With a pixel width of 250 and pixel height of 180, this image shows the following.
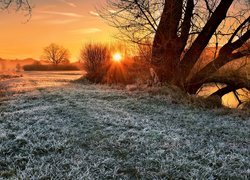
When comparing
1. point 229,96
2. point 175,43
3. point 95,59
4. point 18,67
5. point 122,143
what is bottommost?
point 229,96

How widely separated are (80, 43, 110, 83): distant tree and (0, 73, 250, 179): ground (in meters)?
9.37

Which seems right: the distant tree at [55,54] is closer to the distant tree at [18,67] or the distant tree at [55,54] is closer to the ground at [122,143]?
the distant tree at [18,67]

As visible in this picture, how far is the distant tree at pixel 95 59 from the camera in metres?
16.6

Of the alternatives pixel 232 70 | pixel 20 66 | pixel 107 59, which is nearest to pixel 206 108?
pixel 232 70

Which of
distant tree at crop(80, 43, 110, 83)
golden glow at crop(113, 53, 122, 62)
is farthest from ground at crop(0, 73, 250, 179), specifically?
distant tree at crop(80, 43, 110, 83)

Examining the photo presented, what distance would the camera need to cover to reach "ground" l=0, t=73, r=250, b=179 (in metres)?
3.44

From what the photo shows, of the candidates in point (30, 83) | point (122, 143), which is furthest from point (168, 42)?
point (30, 83)

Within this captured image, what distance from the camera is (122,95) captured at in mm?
9625

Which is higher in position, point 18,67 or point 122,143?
point 18,67

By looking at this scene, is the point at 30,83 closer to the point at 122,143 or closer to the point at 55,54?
the point at 122,143

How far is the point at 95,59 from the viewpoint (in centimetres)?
1862

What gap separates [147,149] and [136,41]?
658 cm

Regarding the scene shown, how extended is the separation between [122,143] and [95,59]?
14611mm

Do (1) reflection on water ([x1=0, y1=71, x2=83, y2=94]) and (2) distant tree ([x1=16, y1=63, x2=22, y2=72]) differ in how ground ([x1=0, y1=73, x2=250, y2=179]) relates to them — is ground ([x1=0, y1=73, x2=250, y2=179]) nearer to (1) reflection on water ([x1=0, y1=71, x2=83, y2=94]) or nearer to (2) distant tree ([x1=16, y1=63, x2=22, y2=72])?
(1) reflection on water ([x1=0, y1=71, x2=83, y2=94])
